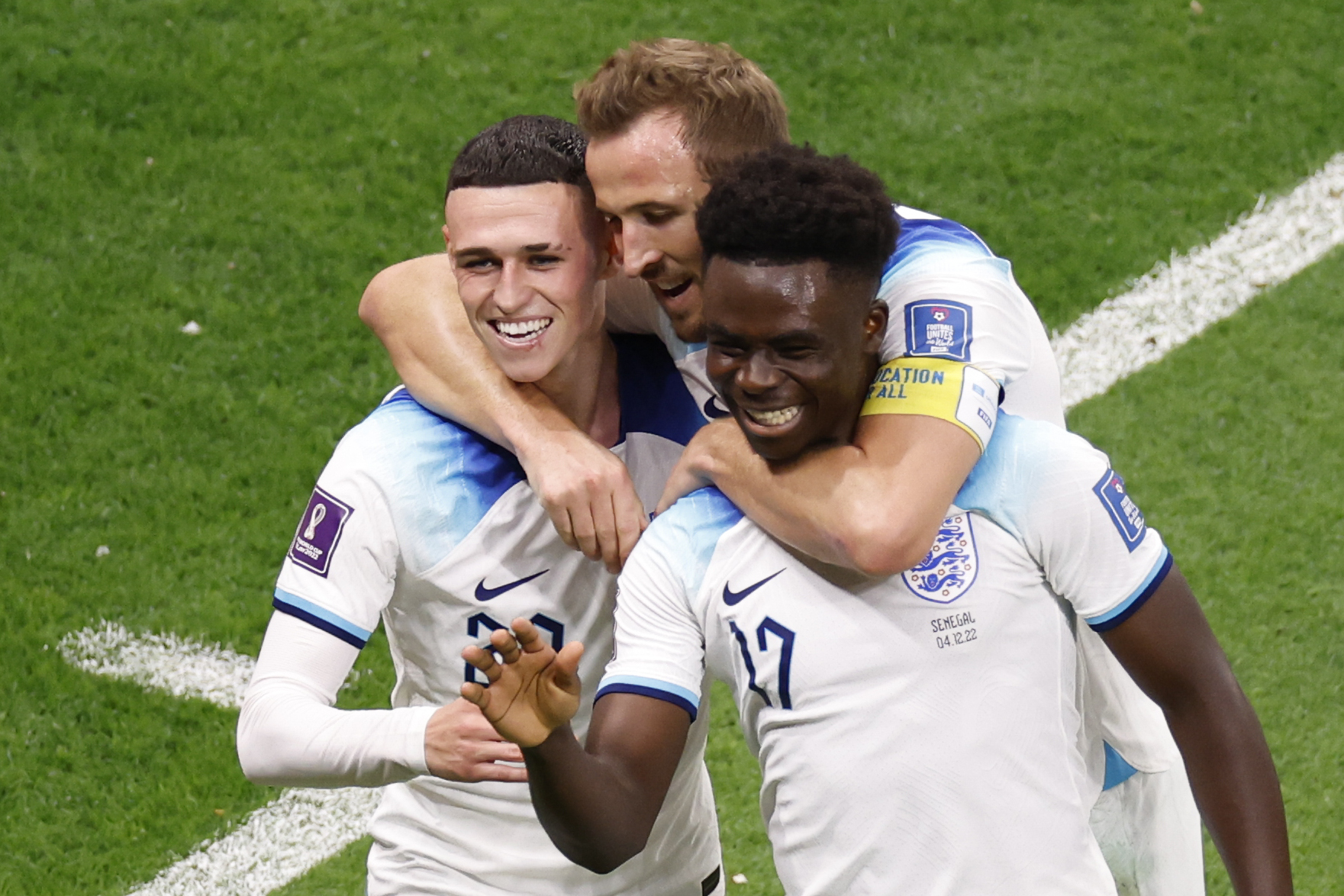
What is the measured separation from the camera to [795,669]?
2.37 meters

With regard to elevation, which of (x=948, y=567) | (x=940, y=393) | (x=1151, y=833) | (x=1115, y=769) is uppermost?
(x=940, y=393)

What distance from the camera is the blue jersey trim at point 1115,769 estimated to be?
105 inches

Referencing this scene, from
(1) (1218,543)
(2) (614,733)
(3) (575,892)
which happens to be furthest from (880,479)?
(1) (1218,543)

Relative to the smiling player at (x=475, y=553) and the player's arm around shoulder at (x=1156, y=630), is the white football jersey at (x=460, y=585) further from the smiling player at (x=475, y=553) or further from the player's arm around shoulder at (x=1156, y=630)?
the player's arm around shoulder at (x=1156, y=630)

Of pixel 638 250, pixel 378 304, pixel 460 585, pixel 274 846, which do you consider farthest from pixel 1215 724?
pixel 274 846

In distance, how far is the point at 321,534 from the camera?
2.74 m

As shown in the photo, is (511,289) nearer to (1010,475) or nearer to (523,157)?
(523,157)

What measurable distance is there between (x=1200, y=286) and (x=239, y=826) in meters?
4.02

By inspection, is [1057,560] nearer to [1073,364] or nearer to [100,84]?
[1073,364]

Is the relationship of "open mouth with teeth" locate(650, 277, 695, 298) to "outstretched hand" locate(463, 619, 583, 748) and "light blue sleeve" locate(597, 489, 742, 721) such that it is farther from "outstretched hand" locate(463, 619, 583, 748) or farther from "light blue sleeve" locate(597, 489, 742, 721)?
"outstretched hand" locate(463, 619, 583, 748)

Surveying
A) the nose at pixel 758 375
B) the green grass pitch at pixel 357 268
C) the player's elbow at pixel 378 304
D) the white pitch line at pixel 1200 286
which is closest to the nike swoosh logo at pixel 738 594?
the nose at pixel 758 375

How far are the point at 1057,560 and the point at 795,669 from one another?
0.42 m

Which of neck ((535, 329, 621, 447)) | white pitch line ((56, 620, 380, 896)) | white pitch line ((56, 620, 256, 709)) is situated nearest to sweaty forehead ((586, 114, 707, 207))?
neck ((535, 329, 621, 447))

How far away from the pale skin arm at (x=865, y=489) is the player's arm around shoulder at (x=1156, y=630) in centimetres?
13
